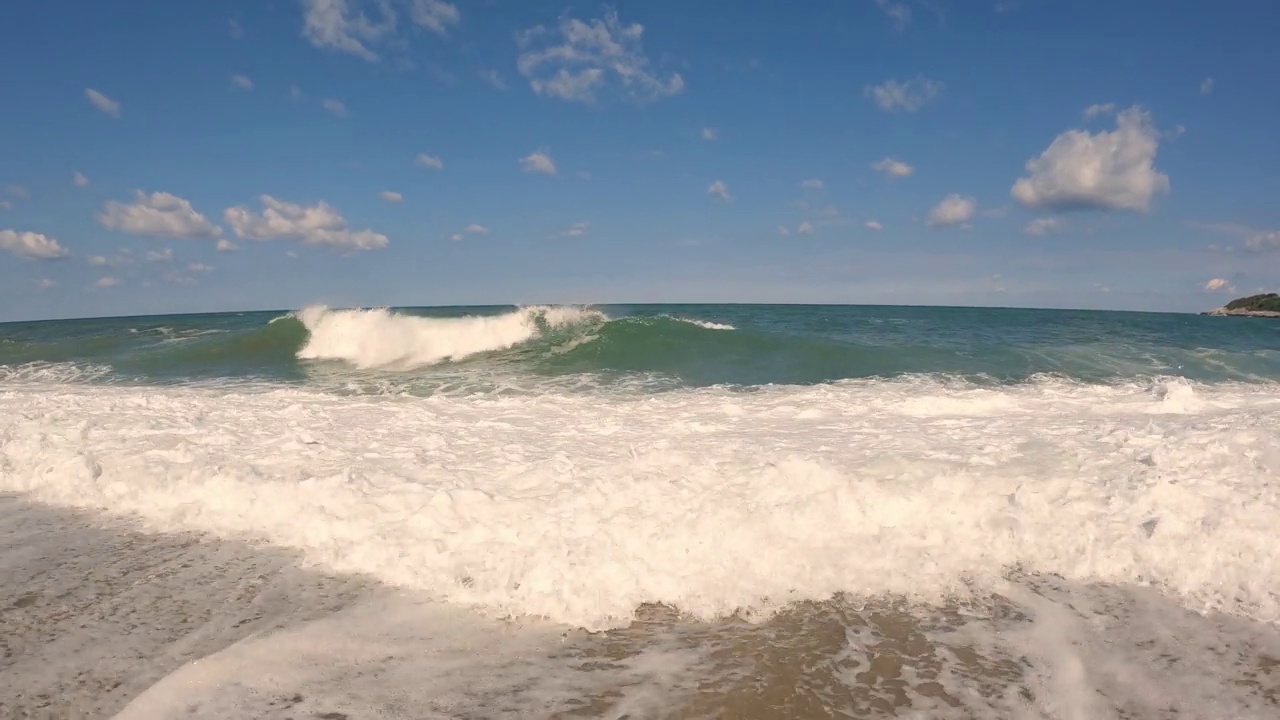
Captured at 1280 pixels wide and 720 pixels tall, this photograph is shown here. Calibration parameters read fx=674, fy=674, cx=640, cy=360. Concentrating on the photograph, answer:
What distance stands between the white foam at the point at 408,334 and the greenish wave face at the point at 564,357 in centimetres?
5

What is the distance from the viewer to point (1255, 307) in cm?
6638

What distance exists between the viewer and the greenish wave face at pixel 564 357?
12.0 metres

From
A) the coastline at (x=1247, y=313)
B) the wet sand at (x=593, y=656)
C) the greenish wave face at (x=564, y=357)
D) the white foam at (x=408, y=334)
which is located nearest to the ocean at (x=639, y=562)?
the wet sand at (x=593, y=656)

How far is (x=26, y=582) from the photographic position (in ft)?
12.4

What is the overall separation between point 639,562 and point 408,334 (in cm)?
1504

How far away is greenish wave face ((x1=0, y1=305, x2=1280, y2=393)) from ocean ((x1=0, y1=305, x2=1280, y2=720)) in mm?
3957

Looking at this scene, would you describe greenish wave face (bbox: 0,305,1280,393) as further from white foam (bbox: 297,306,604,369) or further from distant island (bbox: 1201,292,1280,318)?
distant island (bbox: 1201,292,1280,318)

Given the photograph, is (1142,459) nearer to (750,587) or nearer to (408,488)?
(750,587)

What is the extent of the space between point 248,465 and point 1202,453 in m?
7.59

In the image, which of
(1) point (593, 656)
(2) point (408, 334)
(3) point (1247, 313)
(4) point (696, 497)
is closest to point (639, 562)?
(1) point (593, 656)

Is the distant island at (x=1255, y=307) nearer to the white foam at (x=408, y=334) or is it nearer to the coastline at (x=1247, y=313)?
the coastline at (x=1247, y=313)

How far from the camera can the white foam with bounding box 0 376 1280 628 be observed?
3.84 meters

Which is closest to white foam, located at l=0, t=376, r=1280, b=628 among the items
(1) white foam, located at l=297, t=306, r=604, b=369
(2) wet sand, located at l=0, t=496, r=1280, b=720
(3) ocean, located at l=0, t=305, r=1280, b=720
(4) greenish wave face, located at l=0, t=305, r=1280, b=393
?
(3) ocean, located at l=0, t=305, r=1280, b=720

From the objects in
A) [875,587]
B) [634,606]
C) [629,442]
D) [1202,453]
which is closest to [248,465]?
[629,442]
